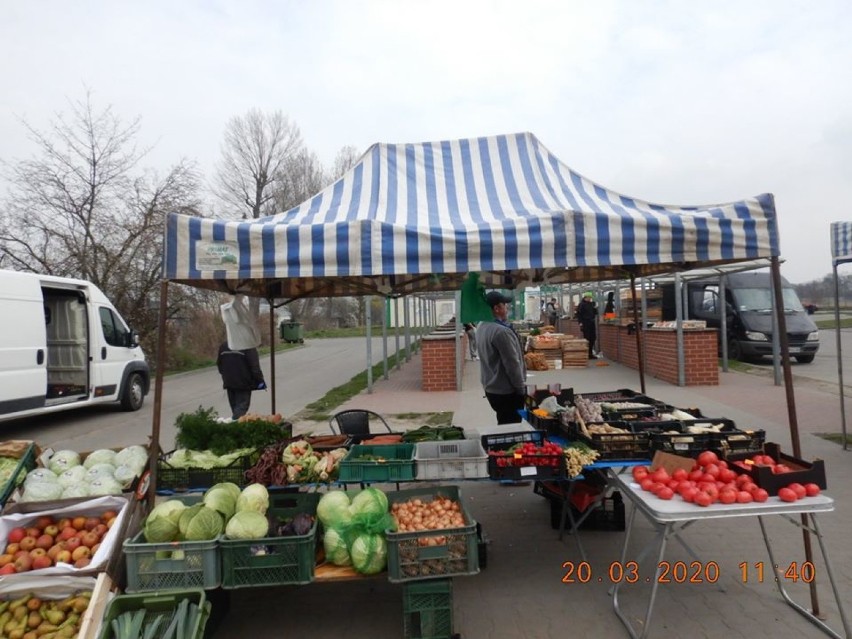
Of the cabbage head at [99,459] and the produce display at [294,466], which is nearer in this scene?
the produce display at [294,466]

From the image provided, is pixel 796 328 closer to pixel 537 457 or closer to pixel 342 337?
pixel 537 457

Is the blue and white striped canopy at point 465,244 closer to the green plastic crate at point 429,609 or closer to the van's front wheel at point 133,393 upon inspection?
the green plastic crate at point 429,609

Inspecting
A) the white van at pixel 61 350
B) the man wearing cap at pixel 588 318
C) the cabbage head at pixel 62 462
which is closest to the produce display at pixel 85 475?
the cabbage head at pixel 62 462

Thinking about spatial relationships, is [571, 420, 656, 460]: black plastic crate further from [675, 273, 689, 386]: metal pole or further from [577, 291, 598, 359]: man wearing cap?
[577, 291, 598, 359]: man wearing cap

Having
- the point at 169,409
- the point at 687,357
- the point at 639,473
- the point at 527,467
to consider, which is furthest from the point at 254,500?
the point at 687,357

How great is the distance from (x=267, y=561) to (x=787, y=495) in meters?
2.95

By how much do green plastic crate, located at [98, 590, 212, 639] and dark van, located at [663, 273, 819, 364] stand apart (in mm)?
16019

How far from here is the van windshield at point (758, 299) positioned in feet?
51.8

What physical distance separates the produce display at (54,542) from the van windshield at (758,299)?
1654 cm

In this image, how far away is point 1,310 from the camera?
826 centimetres

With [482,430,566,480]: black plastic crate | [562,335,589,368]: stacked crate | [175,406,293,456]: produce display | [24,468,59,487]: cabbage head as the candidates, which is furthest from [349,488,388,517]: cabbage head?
[562,335,589,368]: stacked crate

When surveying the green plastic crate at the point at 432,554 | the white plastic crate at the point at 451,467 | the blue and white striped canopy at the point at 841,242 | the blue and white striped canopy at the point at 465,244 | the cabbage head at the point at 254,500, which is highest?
the blue and white striped canopy at the point at 841,242

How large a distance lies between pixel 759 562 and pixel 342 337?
117 ft

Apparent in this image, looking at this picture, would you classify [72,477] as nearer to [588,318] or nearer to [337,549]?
[337,549]
